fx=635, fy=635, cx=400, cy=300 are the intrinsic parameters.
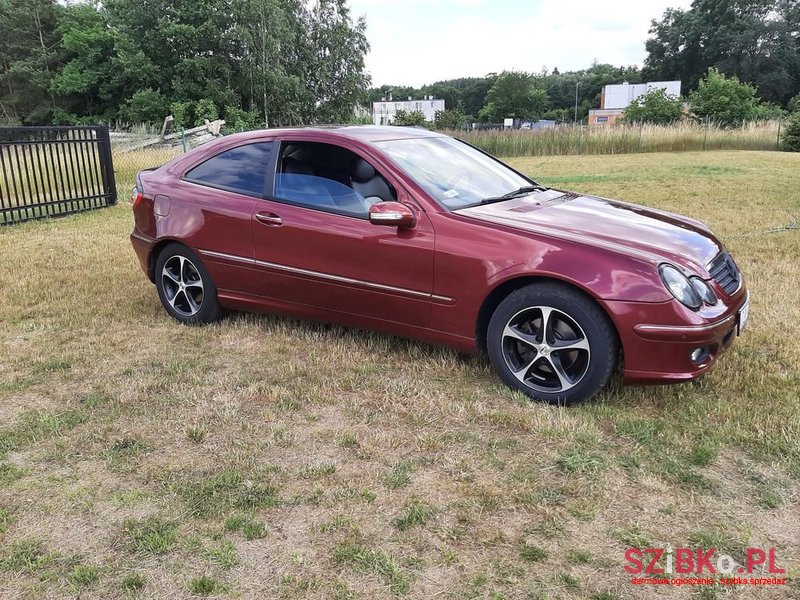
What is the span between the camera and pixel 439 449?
3115 mm

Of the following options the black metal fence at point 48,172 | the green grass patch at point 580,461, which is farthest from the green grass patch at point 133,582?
the black metal fence at point 48,172

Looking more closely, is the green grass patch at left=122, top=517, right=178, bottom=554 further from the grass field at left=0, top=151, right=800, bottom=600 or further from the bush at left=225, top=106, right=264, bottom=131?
the bush at left=225, top=106, right=264, bottom=131

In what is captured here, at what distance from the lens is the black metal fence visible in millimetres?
10102

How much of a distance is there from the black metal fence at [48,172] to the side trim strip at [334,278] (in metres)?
Result: 7.23

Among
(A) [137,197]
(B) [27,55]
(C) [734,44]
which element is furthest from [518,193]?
(C) [734,44]

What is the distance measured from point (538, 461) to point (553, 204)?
1901 millimetres

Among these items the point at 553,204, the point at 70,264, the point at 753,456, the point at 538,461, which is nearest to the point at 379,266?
the point at 553,204

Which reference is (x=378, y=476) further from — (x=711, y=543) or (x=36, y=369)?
(x=36, y=369)

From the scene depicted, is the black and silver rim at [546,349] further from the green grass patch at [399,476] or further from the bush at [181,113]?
the bush at [181,113]

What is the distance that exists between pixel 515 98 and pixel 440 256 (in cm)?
11220

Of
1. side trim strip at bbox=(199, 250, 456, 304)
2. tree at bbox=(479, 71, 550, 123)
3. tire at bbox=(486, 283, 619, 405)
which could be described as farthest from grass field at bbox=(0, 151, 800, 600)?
tree at bbox=(479, 71, 550, 123)

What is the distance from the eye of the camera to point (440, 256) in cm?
372

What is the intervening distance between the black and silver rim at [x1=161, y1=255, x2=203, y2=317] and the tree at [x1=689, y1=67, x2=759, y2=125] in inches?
1269

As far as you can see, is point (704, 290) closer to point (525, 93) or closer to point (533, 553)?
point (533, 553)
